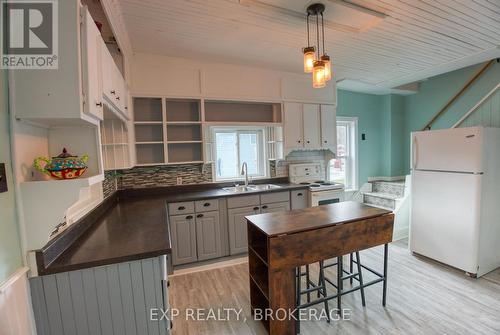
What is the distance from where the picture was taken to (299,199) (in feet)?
11.5

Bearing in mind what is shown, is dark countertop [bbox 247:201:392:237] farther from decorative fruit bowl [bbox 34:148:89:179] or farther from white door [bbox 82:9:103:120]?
white door [bbox 82:9:103:120]

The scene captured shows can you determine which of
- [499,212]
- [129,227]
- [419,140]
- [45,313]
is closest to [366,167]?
[419,140]

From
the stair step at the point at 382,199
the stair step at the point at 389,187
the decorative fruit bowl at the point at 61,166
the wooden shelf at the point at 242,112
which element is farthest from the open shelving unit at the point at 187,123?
the stair step at the point at 389,187

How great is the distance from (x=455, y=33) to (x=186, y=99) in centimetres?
313

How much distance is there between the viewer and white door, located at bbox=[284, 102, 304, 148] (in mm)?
3652

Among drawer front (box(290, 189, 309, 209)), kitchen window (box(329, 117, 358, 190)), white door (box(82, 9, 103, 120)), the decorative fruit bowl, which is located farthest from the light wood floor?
kitchen window (box(329, 117, 358, 190))

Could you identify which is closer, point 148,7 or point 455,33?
point 148,7

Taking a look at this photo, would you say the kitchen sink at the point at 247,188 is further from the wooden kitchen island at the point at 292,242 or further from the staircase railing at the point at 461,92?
the staircase railing at the point at 461,92

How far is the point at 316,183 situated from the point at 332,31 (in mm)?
2196

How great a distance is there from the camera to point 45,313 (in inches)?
48.9

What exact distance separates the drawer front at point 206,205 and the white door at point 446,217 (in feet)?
8.41

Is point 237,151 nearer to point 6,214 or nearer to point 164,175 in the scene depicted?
point 164,175

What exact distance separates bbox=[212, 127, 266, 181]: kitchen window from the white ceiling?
999 millimetres

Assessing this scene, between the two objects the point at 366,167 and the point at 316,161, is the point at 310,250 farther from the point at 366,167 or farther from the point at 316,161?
the point at 366,167
